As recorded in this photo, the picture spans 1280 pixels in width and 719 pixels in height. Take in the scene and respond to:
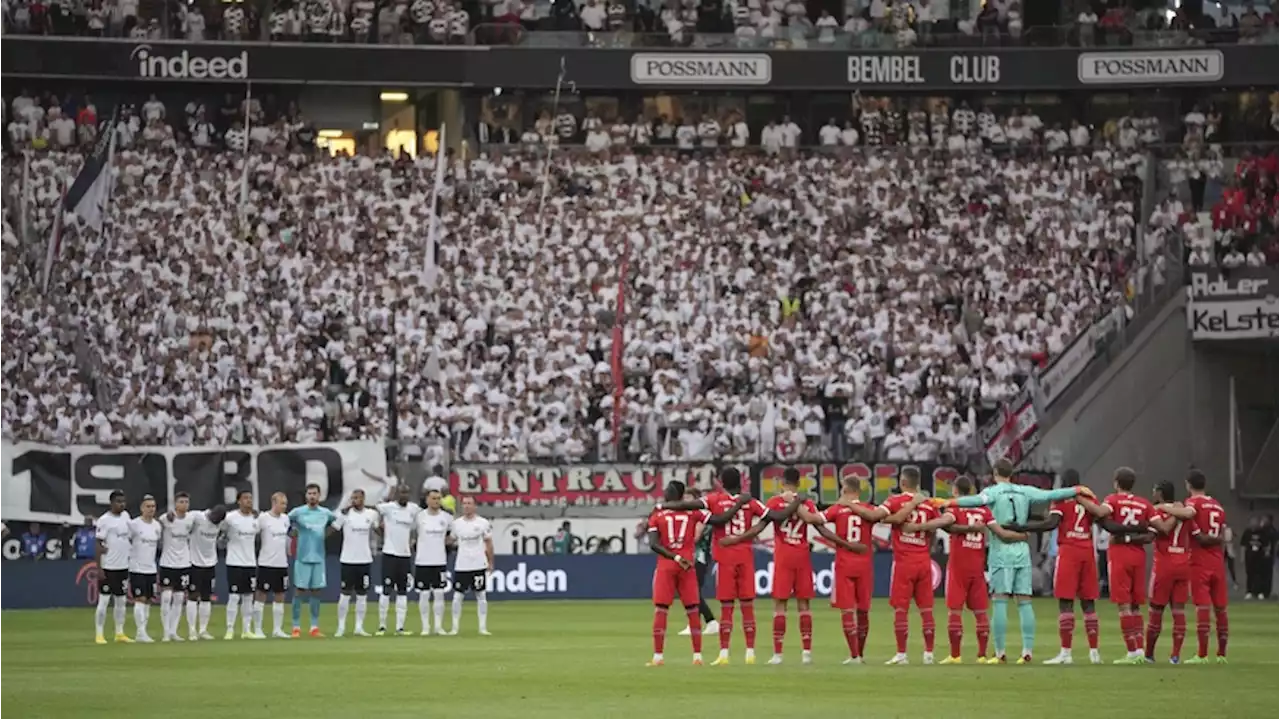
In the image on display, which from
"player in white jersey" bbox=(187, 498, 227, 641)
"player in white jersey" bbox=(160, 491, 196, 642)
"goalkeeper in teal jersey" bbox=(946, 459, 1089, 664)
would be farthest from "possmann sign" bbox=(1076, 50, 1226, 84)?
"goalkeeper in teal jersey" bbox=(946, 459, 1089, 664)

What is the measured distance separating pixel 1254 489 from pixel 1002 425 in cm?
696

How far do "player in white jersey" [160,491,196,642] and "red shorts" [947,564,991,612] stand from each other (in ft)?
45.4

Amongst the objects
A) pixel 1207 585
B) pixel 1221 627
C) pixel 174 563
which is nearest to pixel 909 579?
pixel 1207 585

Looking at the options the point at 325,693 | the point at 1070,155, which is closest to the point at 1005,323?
the point at 1070,155

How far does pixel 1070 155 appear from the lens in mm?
60375

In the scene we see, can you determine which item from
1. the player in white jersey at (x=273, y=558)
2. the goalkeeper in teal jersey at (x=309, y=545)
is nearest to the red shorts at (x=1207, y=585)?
the goalkeeper in teal jersey at (x=309, y=545)

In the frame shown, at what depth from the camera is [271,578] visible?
115ft

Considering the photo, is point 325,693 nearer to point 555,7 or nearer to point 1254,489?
point 1254,489

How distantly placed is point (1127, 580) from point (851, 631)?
3.36m

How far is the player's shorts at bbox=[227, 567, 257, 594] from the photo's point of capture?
35000 mm

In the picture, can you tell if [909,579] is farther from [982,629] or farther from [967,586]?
[982,629]

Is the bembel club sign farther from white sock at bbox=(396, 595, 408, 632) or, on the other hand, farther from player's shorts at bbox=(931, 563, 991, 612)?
player's shorts at bbox=(931, 563, 991, 612)

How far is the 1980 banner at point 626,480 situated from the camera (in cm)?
4684

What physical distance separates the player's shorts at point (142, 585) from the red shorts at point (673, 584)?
11.3 m
